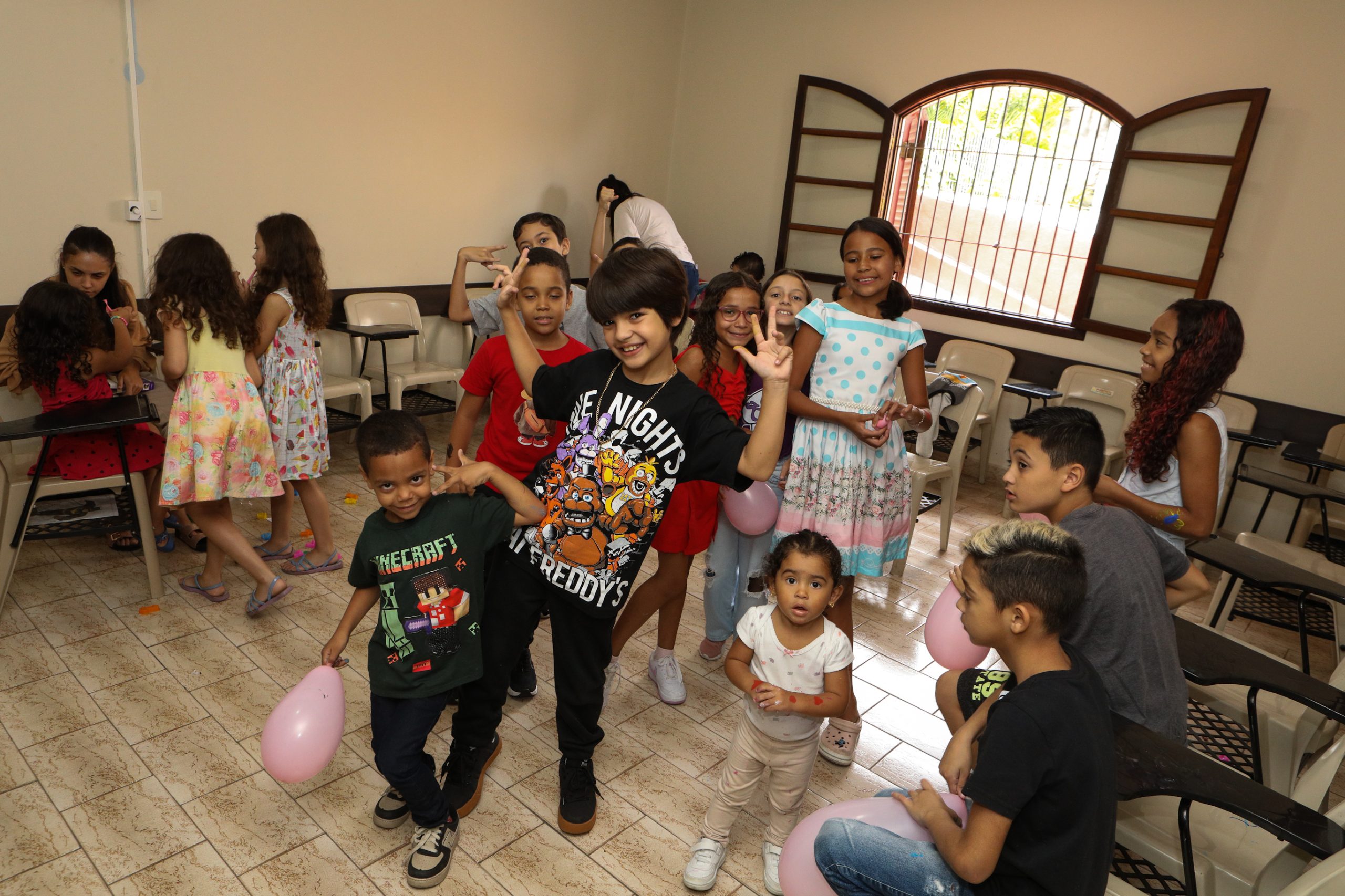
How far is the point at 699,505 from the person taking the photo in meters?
2.41

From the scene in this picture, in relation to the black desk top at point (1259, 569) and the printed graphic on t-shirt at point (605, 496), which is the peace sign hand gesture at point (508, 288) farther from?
the black desk top at point (1259, 569)

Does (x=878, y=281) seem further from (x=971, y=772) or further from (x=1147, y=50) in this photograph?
(x=1147, y=50)

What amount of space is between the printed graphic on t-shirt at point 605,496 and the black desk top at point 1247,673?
1162 mm

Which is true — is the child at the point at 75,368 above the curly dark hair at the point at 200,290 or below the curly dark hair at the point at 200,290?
below

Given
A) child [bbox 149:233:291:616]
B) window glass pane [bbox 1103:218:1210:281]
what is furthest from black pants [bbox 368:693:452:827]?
window glass pane [bbox 1103:218:1210:281]

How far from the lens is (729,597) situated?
2752mm

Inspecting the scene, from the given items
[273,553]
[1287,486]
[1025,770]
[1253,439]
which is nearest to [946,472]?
[1287,486]

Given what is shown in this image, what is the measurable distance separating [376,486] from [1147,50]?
5.04 metres

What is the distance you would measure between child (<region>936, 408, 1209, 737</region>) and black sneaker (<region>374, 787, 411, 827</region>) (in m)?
1.30

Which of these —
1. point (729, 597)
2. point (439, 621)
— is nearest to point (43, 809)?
point (439, 621)

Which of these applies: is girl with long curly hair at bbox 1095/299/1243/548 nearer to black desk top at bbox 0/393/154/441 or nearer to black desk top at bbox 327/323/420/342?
black desk top at bbox 0/393/154/441

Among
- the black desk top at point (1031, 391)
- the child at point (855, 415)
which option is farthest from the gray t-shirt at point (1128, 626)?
the black desk top at point (1031, 391)

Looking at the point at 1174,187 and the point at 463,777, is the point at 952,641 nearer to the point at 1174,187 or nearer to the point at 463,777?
the point at 463,777

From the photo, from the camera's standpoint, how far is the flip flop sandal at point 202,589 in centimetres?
297
